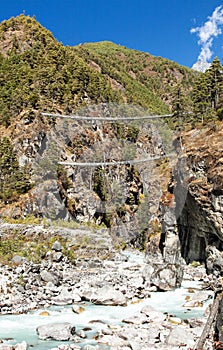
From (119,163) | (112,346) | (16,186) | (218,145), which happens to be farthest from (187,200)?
(119,163)

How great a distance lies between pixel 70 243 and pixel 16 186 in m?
11.5

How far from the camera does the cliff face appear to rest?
Result: 2095 cm

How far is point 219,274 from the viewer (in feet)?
68.5

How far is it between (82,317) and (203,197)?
1105cm

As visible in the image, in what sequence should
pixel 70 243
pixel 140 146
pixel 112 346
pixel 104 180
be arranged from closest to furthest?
pixel 112 346 → pixel 70 243 → pixel 104 180 → pixel 140 146

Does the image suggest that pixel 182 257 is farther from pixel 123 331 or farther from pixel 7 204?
pixel 7 204

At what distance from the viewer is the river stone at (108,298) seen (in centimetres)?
1599

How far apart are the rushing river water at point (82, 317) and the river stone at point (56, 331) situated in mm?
213

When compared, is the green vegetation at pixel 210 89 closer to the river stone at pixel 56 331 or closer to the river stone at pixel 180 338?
the river stone at pixel 180 338

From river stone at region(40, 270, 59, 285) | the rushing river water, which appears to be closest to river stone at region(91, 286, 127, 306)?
the rushing river water

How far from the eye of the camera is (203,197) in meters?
22.0

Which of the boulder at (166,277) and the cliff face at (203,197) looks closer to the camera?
the boulder at (166,277)

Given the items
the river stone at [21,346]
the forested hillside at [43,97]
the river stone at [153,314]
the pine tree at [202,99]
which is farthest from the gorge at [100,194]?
the river stone at [21,346]

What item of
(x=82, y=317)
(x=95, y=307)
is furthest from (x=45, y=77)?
(x=82, y=317)
